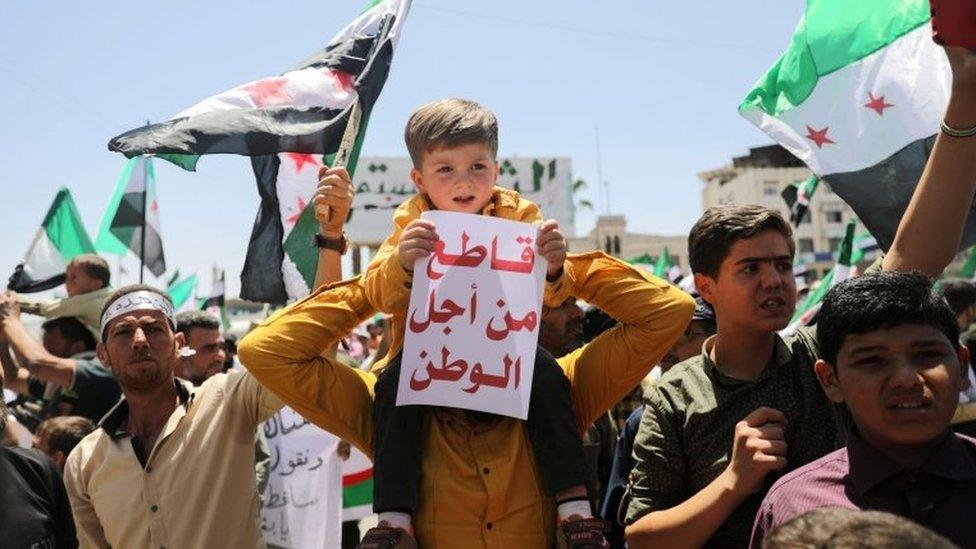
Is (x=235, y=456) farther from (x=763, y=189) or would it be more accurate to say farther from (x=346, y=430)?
(x=763, y=189)

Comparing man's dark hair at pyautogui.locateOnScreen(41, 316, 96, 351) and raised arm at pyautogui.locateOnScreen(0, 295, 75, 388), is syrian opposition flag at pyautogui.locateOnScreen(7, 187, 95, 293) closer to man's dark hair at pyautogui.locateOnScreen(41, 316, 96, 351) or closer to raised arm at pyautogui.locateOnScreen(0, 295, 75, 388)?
man's dark hair at pyautogui.locateOnScreen(41, 316, 96, 351)

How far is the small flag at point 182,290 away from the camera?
15742 millimetres

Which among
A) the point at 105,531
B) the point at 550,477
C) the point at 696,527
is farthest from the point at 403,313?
the point at 105,531

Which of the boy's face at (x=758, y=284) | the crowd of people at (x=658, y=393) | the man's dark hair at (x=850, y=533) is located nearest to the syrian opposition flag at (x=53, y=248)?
the crowd of people at (x=658, y=393)

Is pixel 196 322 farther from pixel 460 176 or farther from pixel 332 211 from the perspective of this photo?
pixel 460 176

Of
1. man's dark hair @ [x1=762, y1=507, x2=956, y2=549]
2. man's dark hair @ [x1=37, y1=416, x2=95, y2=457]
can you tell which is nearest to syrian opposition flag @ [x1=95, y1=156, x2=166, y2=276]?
man's dark hair @ [x1=37, y1=416, x2=95, y2=457]

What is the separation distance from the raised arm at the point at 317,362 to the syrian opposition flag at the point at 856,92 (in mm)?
2056

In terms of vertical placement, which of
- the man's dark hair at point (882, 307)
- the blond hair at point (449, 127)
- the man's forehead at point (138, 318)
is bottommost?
the man's forehead at point (138, 318)

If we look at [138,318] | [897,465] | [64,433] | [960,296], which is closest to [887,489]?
[897,465]

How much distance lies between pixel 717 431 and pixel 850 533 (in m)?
1.31

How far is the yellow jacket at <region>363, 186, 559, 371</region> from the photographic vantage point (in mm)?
2822

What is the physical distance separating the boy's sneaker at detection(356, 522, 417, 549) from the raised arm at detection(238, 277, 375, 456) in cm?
37

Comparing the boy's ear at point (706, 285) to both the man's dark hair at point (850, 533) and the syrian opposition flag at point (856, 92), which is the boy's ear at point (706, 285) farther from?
the man's dark hair at point (850, 533)

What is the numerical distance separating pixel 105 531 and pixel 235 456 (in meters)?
0.53
